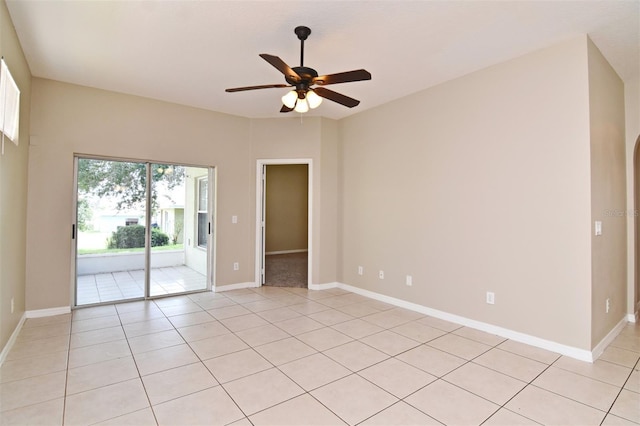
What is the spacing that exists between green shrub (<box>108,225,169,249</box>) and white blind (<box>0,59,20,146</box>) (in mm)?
1692

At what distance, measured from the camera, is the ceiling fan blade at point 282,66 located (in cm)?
237

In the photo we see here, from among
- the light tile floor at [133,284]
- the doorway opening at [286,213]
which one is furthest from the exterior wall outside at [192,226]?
the doorway opening at [286,213]

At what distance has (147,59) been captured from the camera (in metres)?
3.39

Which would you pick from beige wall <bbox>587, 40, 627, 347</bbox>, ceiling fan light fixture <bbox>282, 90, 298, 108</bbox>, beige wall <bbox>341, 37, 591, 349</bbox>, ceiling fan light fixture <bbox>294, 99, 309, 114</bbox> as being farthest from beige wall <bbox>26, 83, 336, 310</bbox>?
beige wall <bbox>587, 40, 627, 347</bbox>

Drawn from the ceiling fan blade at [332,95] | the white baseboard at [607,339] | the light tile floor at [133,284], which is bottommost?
the white baseboard at [607,339]

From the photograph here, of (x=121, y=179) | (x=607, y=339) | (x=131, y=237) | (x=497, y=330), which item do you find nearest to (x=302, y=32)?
(x=121, y=179)

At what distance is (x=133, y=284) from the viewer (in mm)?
4676

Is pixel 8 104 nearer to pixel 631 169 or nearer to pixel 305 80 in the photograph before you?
pixel 305 80

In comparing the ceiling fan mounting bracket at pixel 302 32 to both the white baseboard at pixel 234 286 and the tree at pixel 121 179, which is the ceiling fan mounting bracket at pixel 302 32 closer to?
Answer: the tree at pixel 121 179

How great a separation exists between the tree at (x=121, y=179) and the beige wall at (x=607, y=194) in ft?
16.8

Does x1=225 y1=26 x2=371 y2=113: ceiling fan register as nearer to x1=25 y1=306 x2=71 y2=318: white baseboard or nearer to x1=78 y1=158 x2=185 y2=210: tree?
x1=78 y1=158 x2=185 y2=210: tree

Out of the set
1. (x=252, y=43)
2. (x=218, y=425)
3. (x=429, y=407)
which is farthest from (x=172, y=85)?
(x=429, y=407)

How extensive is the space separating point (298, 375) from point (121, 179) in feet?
12.0

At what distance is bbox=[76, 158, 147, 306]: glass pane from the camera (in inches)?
166
